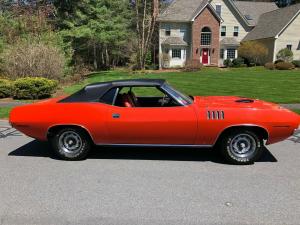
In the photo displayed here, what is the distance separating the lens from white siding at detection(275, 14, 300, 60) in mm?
37312

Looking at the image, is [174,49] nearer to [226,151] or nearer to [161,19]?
[161,19]

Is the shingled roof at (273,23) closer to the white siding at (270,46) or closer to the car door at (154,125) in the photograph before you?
the white siding at (270,46)

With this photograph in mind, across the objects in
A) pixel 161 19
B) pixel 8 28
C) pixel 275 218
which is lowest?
pixel 275 218

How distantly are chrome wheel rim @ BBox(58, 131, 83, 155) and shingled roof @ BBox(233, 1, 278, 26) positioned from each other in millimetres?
41181

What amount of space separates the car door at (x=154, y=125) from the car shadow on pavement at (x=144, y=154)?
48 centimetres

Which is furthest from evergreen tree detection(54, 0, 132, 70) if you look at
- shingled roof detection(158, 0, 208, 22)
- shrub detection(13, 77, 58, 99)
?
shrub detection(13, 77, 58, 99)

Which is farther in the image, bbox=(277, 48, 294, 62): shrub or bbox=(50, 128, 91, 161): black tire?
bbox=(277, 48, 294, 62): shrub

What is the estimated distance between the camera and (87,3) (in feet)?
114

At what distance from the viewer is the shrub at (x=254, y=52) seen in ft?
120

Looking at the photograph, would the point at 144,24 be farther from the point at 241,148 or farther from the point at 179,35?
the point at 241,148

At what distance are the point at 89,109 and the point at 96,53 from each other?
37427mm

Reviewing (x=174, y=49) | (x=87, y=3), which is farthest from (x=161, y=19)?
(x=87, y=3)

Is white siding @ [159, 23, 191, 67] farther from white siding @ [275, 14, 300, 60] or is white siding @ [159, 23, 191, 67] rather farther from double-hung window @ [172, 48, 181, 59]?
white siding @ [275, 14, 300, 60]

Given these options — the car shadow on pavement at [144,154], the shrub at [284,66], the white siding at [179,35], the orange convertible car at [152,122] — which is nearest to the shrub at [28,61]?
the car shadow on pavement at [144,154]
